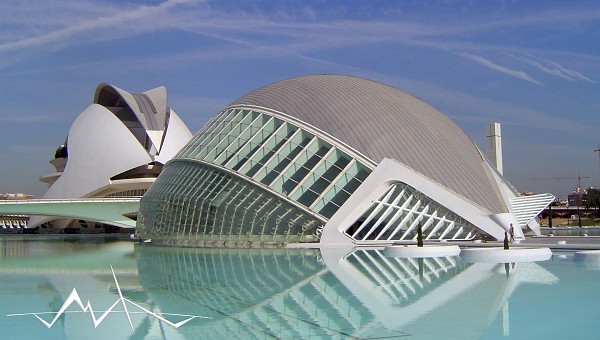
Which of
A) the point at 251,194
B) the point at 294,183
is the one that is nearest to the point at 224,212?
the point at 251,194

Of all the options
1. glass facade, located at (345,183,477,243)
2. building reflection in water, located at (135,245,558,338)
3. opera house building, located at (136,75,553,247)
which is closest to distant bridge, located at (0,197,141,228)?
opera house building, located at (136,75,553,247)

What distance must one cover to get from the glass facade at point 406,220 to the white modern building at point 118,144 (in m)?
41.0

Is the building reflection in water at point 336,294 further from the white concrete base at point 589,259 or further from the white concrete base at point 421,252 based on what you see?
the white concrete base at point 589,259

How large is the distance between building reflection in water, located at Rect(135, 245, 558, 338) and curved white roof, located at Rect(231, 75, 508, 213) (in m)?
9.00

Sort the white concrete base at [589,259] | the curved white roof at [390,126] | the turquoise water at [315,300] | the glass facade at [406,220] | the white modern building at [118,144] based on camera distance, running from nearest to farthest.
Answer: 1. the turquoise water at [315,300]
2. the white concrete base at [589,259]
3. the glass facade at [406,220]
4. the curved white roof at [390,126]
5. the white modern building at [118,144]

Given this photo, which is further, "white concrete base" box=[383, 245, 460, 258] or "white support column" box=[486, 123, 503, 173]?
"white support column" box=[486, 123, 503, 173]

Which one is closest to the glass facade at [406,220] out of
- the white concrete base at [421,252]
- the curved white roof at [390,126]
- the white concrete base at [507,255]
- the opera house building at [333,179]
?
the opera house building at [333,179]

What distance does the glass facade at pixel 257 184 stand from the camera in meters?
27.2

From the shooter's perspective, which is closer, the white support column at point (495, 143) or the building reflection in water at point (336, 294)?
the building reflection in water at point (336, 294)

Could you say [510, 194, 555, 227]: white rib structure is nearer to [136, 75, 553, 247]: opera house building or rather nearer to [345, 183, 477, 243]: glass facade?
A: [136, 75, 553, 247]: opera house building

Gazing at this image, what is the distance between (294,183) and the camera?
27.8 m

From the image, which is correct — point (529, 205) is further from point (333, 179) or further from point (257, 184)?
point (257, 184)

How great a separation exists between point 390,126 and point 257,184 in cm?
691

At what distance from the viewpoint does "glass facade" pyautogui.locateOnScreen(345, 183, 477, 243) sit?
1048 inches
